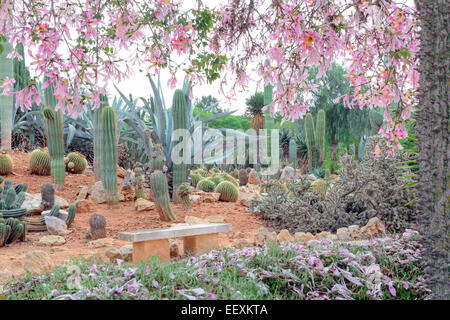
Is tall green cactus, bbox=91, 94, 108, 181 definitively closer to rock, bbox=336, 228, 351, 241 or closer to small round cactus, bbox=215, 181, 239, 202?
small round cactus, bbox=215, 181, 239, 202

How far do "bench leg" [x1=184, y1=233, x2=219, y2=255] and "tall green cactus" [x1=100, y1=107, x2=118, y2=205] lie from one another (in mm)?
2967

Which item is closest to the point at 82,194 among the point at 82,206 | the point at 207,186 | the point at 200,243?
the point at 82,206

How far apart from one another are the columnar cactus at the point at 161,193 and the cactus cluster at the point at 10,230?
1805 millimetres

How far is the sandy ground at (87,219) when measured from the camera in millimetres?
4426

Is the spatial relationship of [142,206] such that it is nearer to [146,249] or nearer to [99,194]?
[99,194]

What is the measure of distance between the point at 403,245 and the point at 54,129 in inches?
254

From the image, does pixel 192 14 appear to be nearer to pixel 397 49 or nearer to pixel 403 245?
pixel 397 49

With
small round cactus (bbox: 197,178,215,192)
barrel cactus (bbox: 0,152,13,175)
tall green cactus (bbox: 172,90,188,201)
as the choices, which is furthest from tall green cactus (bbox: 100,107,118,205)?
barrel cactus (bbox: 0,152,13,175)

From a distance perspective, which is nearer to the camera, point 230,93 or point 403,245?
point 403,245

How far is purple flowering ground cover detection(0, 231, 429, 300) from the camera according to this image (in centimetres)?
223

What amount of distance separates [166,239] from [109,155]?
3403mm

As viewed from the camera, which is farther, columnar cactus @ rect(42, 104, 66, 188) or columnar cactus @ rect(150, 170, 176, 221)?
columnar cactus @ rect(42, 104, 66, 188)

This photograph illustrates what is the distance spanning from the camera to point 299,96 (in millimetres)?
3652

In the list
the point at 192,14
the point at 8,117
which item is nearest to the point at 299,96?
the point at 192,14
